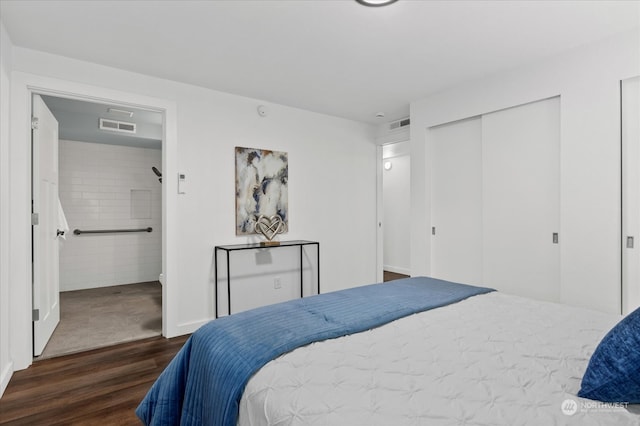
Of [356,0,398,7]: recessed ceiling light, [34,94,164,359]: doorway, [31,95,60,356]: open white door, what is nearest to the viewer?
[356,0,398,7]: recessed ceiling light

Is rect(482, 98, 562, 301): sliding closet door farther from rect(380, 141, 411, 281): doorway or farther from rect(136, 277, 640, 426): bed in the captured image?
rect(380, 141, 411, 281): doorway

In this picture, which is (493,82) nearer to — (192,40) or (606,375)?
(192,40)

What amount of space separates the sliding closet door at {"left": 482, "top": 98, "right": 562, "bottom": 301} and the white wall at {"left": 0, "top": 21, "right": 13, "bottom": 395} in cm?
381

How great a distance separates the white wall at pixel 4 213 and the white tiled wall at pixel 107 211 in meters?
3.10

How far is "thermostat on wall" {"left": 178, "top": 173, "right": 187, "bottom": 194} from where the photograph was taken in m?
3.27

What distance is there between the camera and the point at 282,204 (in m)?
3.98

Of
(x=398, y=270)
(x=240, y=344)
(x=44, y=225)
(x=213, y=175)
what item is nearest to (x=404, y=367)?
(x=240, y=344)

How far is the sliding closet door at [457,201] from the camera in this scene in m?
3.32

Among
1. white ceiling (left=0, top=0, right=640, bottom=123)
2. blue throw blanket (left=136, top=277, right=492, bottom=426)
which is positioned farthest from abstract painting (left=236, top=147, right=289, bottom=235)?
blue throw blanket (left=136, top=277, right=492, bottom=426)

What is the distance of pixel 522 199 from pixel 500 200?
0.19 m

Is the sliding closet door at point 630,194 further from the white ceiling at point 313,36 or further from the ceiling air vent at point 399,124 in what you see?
the ceiling air vent at point 399,124

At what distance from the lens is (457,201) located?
11.4 feet

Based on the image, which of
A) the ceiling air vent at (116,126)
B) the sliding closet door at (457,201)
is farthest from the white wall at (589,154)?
the ceiling air vent at (116,126)

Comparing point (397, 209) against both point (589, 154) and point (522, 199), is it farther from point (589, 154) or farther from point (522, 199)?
point (589, 154)
